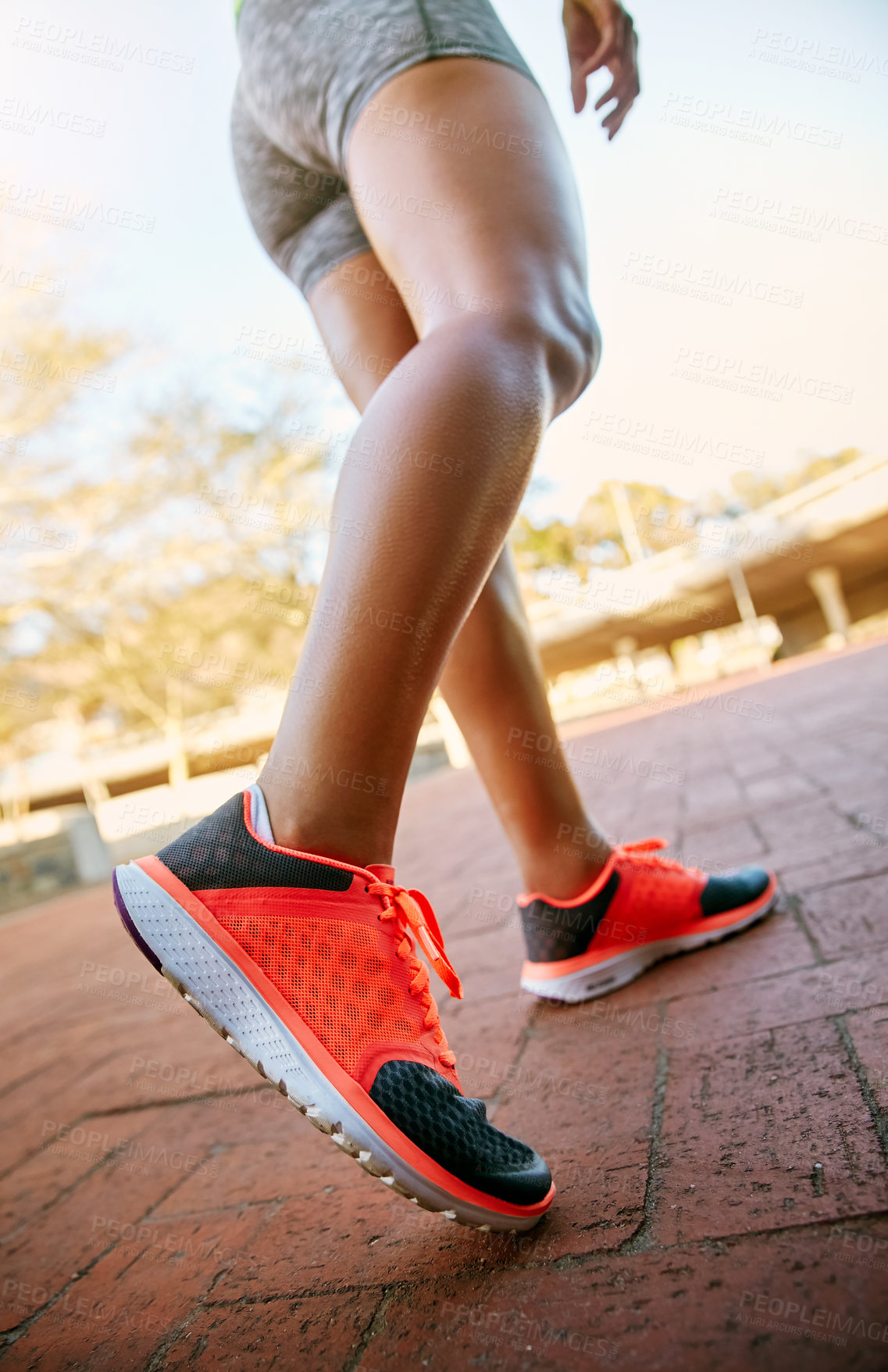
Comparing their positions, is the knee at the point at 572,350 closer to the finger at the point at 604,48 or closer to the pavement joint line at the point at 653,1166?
the finger at the point at 604,48

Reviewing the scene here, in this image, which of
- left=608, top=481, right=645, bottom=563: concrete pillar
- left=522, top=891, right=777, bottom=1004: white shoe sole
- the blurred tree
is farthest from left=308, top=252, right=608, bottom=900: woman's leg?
left=608, top=481, right=645, bottom=563: concrete pillar

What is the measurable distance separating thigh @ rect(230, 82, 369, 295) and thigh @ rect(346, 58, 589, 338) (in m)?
0.37

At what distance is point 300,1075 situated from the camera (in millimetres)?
716

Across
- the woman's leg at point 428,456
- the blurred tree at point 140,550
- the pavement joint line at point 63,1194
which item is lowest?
the pavement joint line at point 63,1194

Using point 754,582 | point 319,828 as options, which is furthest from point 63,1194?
point 754,582

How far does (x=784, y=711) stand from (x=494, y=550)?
468 cm

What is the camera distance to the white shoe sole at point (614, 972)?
1276 millimetres

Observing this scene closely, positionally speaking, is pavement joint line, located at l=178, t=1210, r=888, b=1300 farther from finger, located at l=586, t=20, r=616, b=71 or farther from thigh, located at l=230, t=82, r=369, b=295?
finger, located at l=586, t=20, r=616, b=71

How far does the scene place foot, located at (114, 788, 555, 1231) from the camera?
2.33 feet

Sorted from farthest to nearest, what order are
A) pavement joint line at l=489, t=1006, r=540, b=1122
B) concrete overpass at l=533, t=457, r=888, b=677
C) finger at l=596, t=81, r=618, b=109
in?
concrete overpass at l=533, t=457, r=888, b=677 < finger at l=596, t=81, r=618, b=109 < pavement joint line at l=489, t=1006, r=540, b=1122

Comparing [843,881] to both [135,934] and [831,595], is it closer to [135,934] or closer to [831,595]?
[135,934]

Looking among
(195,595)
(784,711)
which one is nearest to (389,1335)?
(784,711)

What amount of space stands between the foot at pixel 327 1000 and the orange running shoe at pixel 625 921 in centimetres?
49

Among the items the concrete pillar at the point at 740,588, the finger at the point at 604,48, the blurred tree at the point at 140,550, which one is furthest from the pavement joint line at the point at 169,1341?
the concrete pillar at the point at 740,588
